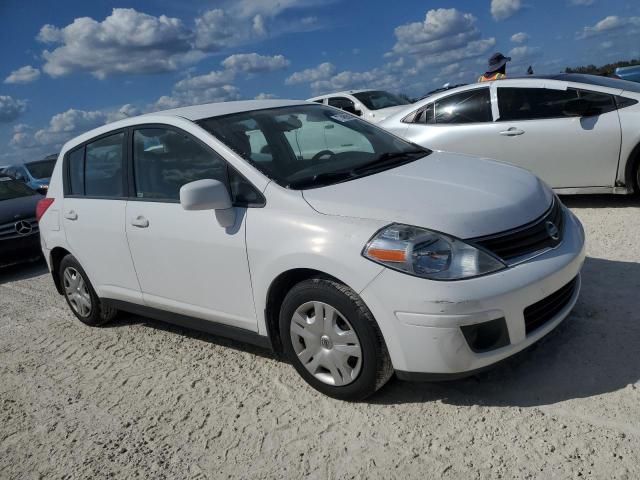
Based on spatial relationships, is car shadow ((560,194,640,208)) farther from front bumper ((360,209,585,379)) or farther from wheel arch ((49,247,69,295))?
wheel arch ((49,247,69,295))

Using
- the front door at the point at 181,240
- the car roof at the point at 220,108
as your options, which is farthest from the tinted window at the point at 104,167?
the car roof at the point at 220,108

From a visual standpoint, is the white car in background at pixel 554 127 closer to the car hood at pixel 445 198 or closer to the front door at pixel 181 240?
the car hood at pixel 445 198

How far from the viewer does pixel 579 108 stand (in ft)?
19.9

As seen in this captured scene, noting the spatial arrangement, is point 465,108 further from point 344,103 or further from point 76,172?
point 344,103

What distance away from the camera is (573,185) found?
621 centimetres

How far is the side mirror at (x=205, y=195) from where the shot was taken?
127 inches

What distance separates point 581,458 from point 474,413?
56 centimetres

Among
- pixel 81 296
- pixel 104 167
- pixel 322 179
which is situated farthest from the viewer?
pixel 81 296

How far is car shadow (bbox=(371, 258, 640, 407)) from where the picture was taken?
298 centimetres

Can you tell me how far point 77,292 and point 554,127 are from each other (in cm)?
499

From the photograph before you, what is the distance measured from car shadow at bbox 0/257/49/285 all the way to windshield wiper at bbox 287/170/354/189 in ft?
18.4

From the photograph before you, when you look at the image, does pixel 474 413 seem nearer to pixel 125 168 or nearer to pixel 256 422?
pixel 256 422

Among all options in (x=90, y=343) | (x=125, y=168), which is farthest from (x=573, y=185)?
(x=90, y=343)

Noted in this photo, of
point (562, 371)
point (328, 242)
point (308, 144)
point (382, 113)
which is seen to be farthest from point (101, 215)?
point (382, 113)
